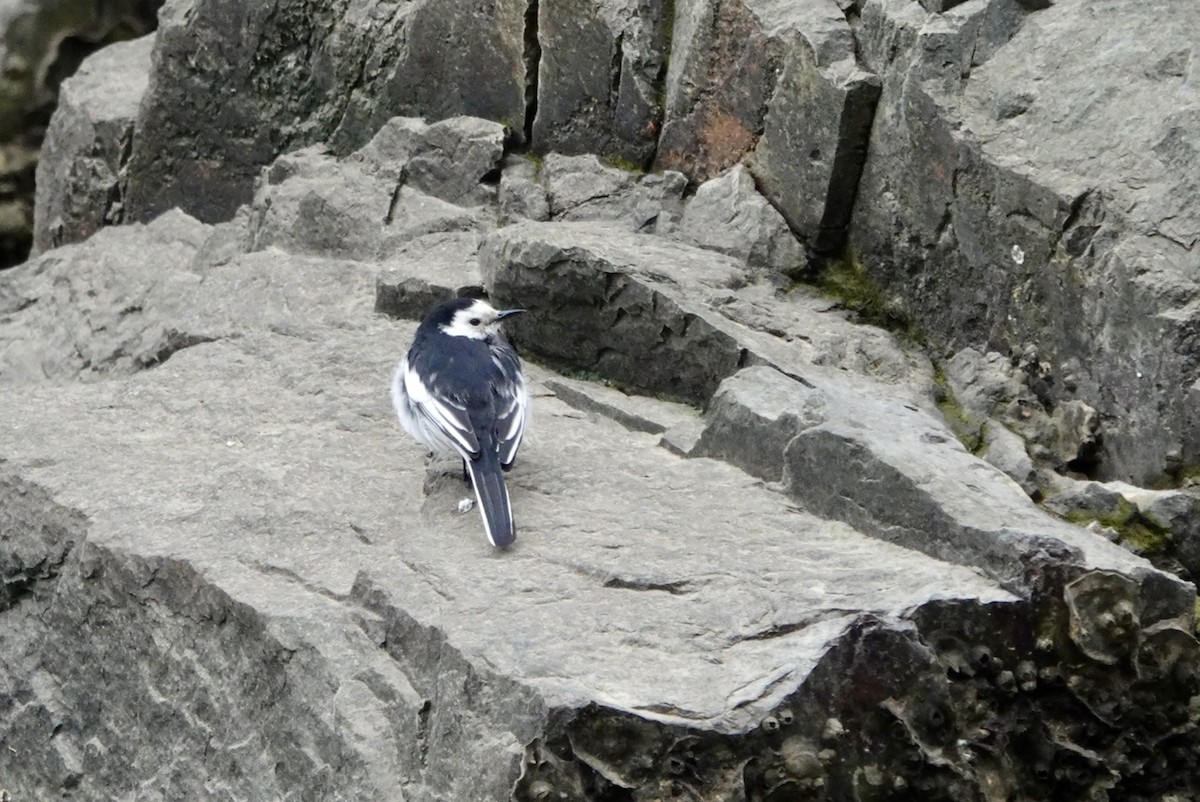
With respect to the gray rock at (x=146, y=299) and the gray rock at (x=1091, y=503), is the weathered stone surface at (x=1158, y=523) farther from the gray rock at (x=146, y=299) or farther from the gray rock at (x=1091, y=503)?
the gray rock at (x=146, y=299)

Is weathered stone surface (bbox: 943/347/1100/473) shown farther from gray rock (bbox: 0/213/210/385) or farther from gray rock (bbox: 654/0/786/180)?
gray rock (bbox: 0/213/210/385)

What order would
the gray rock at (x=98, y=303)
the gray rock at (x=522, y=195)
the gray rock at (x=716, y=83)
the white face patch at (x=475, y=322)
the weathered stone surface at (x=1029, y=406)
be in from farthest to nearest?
the gray rock at (x=98, y=303) < the gray rock at (x=522, y=195) < the gray rock at (x=716, y=83) < the white face patch at (x=475, y=322) < the weathered stone surface at (x=1029, y=406)

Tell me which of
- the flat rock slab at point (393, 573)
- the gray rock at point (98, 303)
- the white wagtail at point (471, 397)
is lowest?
the gray rock at point (98, 303)

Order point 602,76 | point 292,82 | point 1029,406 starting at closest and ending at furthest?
point 1029,406
point 602,76
point 292,82

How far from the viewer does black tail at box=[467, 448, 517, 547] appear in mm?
6250

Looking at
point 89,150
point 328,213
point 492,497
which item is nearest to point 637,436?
point 492,497

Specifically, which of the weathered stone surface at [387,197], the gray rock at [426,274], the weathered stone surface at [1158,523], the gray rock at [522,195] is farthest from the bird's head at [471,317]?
the weathered stone surface at [1158,523]

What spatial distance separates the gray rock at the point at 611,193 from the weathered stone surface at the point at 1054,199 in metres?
1.07

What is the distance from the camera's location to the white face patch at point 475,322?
24.4 feet

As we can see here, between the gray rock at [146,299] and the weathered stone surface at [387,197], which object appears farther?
the weathered stone surface at [387,197]

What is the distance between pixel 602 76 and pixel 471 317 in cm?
232

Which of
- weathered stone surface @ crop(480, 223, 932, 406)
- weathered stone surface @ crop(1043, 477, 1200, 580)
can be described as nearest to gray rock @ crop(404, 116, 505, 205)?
weathered stone surface @ crop(480, 223, 932, 406)

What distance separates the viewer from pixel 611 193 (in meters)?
9.13

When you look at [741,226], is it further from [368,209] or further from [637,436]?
[368,209]
